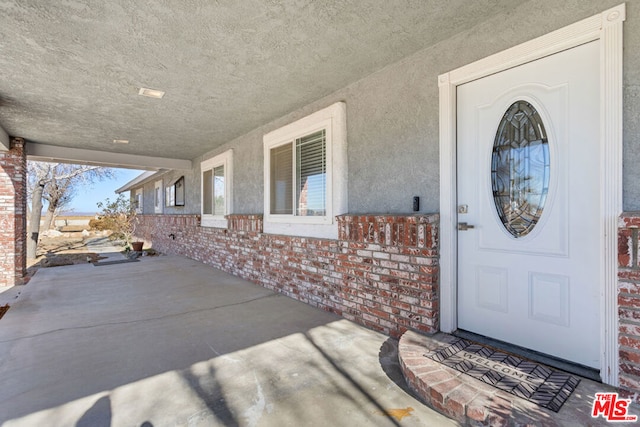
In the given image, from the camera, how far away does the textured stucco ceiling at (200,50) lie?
2355mm

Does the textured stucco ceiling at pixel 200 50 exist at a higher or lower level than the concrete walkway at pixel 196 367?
higher

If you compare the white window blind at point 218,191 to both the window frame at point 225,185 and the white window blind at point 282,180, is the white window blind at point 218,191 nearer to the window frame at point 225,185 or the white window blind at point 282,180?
the window frame at point 225,185

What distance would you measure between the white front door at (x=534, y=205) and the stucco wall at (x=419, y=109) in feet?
0.61

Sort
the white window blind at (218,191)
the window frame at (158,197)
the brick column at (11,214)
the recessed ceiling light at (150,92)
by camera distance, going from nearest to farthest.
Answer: the recessed ceiling light at (150,92) < the brick column at (11,214) < the white window blind at (218,191) < the window frame at (158,197)

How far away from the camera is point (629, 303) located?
1.83 metres

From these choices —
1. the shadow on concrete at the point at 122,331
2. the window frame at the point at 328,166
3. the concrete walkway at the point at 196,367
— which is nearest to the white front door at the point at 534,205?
the concrete walkway at the point at 196,367

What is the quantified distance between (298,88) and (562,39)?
8.65 feet

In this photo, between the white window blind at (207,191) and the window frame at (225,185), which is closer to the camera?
the window frame at (225,185)

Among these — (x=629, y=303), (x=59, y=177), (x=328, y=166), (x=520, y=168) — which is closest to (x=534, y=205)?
(x=520, y=168)

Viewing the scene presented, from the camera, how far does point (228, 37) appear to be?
274cm

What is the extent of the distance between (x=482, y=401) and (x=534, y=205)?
4.87ft

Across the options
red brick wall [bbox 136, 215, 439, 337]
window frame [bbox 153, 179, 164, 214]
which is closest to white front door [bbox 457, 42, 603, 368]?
red brick wall [bbox 136, 215, 439, 337]

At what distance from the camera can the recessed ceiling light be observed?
3.91 meters

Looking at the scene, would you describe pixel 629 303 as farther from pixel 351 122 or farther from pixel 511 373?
pixel 351 122
